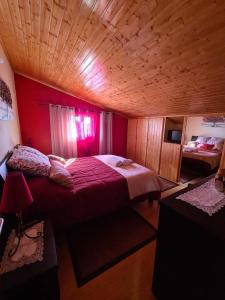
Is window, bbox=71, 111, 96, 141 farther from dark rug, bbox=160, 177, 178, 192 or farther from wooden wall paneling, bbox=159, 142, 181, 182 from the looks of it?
dark rug, bbox=160, 177, 178, 192

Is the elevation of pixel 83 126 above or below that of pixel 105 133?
above

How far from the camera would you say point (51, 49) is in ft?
6.27

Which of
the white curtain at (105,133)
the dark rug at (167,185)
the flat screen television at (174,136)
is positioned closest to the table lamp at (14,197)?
the dark rug at (167,185)

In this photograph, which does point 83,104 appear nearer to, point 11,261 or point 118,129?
point 118,129

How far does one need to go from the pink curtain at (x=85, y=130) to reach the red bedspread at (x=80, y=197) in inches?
74.6

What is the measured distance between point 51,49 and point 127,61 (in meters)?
1.06

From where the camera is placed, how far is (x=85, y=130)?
4086mm

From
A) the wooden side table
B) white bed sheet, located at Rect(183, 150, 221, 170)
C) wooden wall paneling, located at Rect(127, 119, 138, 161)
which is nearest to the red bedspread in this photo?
the wooden side table

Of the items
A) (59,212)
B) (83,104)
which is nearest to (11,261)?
(59,212)

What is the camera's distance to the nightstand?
824 mm

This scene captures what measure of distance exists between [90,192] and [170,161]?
8.10 feet

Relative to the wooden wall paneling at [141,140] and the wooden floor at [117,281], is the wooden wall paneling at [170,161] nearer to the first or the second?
the wooden wall paneling at [141,140]

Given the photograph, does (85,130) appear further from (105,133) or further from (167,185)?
(167,185)

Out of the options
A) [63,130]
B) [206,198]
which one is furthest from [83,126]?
[206,198]
